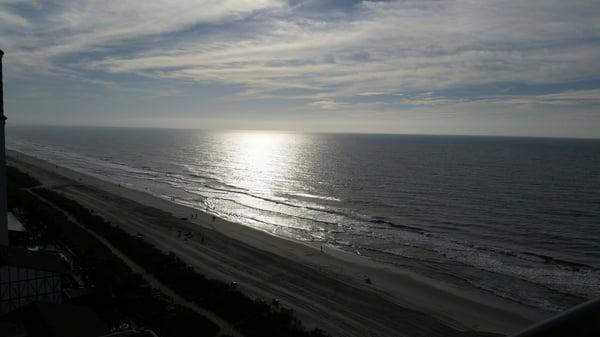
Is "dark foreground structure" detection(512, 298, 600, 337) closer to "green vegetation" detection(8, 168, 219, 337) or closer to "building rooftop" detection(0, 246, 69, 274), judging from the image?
"green vegetation" detection(8, 168, 219, 337)

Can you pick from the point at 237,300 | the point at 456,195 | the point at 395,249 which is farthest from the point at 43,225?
the point at 456,195

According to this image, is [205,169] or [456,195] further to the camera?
[205,169]

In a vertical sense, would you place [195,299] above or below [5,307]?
below

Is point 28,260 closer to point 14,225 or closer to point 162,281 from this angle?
point 162,281

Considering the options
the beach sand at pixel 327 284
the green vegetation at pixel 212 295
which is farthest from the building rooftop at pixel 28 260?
the beach sand at pixel 327 284

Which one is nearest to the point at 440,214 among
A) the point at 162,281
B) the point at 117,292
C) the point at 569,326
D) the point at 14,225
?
the point at 162,281

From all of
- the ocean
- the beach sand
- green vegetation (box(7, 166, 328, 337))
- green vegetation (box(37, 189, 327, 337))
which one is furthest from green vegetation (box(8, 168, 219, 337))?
the ocean

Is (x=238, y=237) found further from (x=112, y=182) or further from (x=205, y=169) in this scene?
(x=205, y=169)
